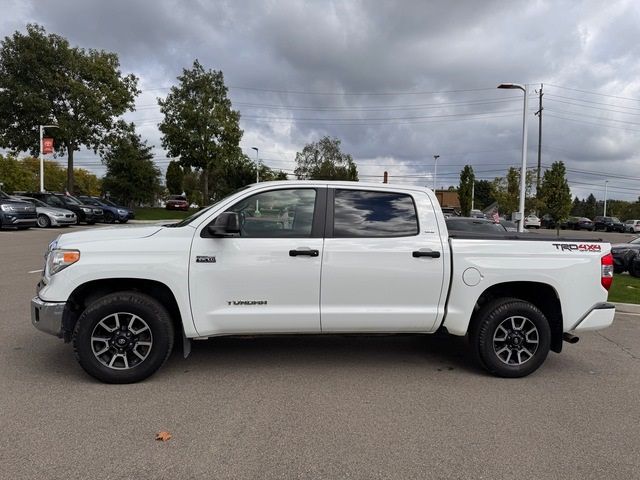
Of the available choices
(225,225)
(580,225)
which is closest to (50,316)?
(225,225)

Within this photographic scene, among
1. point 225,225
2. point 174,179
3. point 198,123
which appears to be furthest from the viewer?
point 174,179

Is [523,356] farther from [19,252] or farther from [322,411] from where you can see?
[19,252]

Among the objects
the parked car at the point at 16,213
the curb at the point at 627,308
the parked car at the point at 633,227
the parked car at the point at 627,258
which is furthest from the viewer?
the parked car at the point at 633,227

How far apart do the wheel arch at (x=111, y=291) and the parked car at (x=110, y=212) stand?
91.6 feet

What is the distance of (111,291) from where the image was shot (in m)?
4.72

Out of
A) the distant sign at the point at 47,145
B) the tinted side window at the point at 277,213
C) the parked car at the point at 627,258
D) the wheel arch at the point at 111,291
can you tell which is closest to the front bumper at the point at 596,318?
the tinted side window at the point at 277,213

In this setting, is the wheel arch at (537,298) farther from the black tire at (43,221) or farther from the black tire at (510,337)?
the black tire at (43,221)

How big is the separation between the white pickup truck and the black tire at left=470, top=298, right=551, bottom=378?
1cm

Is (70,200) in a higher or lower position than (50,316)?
higher

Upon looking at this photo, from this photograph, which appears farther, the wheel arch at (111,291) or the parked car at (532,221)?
the parked car at (532,221)

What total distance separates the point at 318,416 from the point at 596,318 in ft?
9.71

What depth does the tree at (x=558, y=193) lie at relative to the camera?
28250mm

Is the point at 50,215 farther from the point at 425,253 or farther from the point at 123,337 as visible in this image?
the point at 425,253

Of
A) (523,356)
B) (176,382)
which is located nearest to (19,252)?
(176,382)
